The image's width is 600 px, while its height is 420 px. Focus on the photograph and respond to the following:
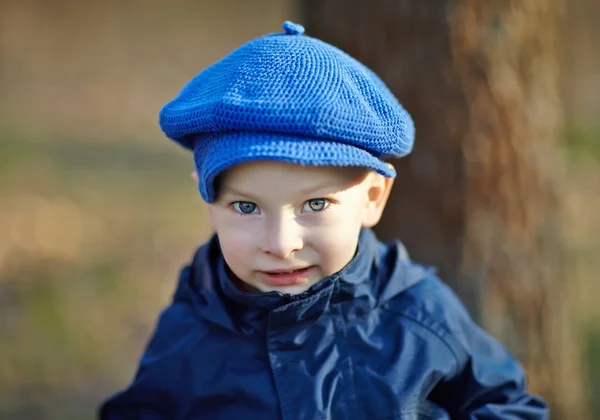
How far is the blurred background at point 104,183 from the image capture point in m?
3.98

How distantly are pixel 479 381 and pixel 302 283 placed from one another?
1.80 ft

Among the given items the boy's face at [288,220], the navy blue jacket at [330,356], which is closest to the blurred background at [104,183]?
the navy blue jacket at [330,356]

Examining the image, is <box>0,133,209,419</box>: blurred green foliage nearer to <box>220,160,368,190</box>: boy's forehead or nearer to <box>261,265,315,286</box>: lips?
<box>261,265,315,286</box>: lips

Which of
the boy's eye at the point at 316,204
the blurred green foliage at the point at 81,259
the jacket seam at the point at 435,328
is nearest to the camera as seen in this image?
the boy's eye at the point at 316,204

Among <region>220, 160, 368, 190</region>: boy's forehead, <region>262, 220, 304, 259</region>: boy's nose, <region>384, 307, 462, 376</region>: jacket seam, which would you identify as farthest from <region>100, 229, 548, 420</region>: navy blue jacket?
<region>220, 160, 368, 190</region>: boy's forehead

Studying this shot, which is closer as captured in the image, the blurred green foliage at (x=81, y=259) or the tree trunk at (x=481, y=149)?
the tree trunk at (x=481, y=149)

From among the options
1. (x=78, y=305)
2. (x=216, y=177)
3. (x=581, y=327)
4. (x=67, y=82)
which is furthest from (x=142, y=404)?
(x=67, y=82)

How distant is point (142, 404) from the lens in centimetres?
211

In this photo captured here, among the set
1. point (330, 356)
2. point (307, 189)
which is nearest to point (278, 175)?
point (307, 189)

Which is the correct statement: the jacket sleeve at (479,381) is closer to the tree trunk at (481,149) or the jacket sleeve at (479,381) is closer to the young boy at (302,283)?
the young boy at (302,283)

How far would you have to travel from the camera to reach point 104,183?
5.82 m

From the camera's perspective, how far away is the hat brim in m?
1.64

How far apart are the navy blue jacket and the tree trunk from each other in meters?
0.76

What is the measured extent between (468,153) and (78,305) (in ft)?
8.15
